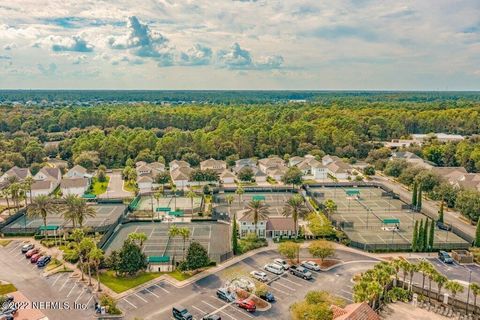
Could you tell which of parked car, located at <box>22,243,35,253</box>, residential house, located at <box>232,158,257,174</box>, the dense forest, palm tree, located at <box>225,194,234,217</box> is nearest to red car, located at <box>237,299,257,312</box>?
palm tree, located at <box>225,194,234,217</box>

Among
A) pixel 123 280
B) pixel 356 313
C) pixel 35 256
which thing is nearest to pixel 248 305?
pixel 356 313

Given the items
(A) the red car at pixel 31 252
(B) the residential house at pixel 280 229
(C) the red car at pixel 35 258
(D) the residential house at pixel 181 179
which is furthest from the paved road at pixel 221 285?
(D) the residential house at pixel 181 179

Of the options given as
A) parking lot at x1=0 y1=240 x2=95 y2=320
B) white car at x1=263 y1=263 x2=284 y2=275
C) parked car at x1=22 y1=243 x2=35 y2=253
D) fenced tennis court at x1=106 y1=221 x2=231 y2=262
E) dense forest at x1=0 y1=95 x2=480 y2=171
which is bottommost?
parking lot at x1=0 y1=240 x2=95 y2=320

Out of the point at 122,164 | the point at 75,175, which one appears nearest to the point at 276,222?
the point at 75,175

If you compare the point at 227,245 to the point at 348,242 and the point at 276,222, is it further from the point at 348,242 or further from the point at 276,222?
the point at 348,242

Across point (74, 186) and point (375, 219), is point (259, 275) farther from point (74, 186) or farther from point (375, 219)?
point (74, 186)

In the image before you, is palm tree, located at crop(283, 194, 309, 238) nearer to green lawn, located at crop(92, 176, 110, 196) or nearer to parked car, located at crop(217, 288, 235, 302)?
parked car, located at crop(217, 288, 235, 302)
